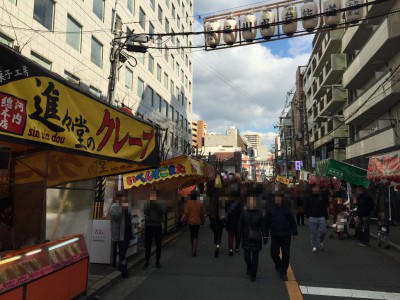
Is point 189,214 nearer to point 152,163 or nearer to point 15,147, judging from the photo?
point 152,163

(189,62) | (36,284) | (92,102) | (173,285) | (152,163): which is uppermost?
(189,62)

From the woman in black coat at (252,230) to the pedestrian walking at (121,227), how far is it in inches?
94.9

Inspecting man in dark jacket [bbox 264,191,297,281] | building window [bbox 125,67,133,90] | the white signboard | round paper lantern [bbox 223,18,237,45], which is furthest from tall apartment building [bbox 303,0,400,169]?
building window [bbox 125,67,133,90]

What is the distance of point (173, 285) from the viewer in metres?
6.88

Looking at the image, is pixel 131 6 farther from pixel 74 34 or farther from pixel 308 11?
pixel 308 11

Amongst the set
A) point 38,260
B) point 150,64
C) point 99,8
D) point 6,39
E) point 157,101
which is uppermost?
point 150,64

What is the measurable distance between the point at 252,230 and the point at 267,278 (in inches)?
41.7

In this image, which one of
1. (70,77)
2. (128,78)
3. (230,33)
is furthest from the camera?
(128,78)

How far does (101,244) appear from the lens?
8.34 m

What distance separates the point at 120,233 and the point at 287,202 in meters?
3.55

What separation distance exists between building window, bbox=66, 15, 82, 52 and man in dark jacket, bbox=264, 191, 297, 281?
17.3 metres

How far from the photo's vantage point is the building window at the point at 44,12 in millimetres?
17812

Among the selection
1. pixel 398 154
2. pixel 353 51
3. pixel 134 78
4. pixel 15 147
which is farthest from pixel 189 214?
pixel 353 51

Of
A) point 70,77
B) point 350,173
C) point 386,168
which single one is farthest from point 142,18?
point 386,168
